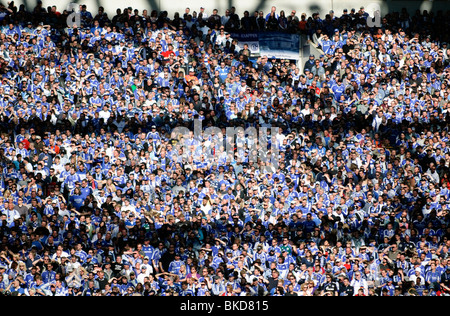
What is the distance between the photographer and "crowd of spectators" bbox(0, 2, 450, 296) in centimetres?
1991

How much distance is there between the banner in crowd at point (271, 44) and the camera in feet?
90.7

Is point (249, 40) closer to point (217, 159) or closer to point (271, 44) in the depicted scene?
point (271, 44)

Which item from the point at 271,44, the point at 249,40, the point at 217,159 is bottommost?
the point at 217,159

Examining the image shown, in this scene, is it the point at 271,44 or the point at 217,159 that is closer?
the point at 217,159

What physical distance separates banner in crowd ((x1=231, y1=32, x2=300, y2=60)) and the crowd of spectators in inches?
11.0

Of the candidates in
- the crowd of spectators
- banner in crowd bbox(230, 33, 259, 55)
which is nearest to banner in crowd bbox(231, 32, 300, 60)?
banner in crowd bbox(230, 33, 259, 55)

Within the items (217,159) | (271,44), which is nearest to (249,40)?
(271,44)

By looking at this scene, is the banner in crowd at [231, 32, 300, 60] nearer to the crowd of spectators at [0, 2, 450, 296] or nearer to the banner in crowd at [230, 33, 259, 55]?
the banner in crowd at [230, 33, 259, 55]

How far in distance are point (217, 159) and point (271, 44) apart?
6.10 m

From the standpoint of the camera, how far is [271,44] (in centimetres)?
2769

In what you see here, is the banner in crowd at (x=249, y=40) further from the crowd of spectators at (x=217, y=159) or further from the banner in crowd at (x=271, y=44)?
the crowd of spectators at (x=217, y=159)

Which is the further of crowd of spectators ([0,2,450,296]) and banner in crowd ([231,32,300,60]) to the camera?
banner in crowd ([231,32,300,60])

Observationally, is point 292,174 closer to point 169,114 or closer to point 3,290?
point 169,114

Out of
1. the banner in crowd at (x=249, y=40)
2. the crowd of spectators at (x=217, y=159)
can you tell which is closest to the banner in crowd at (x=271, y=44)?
the banner in crowd at (x=249, y=40)
